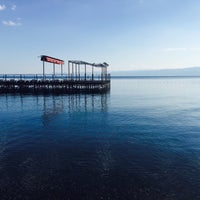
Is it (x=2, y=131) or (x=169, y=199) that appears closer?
(x=169, y=199)

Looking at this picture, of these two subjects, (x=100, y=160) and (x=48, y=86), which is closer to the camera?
(x=100, y=160)

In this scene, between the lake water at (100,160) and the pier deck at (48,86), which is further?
the pier deck at (48,86)

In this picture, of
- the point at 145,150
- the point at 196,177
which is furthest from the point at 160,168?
the point at 145,150

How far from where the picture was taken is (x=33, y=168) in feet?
45.9

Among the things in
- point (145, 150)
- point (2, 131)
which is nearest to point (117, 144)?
point (145, 150)

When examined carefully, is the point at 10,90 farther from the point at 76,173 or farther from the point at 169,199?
the point at 169,199

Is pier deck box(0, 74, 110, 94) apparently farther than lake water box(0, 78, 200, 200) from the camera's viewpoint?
Yes

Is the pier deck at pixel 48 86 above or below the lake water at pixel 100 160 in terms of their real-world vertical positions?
above

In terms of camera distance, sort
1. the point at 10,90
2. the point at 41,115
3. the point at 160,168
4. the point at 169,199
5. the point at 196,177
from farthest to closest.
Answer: the point at 10,90 → the point at 41,115 → the point at 160,168 → the point at 196,177 → the point at 169,199

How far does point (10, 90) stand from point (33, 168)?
5301cm

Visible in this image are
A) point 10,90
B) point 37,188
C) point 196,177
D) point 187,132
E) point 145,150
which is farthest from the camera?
point 10,90

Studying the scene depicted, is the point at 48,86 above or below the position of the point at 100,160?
above

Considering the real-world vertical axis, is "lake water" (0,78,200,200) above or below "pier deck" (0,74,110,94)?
below

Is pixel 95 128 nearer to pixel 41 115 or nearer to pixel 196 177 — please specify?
pixel 41 115
